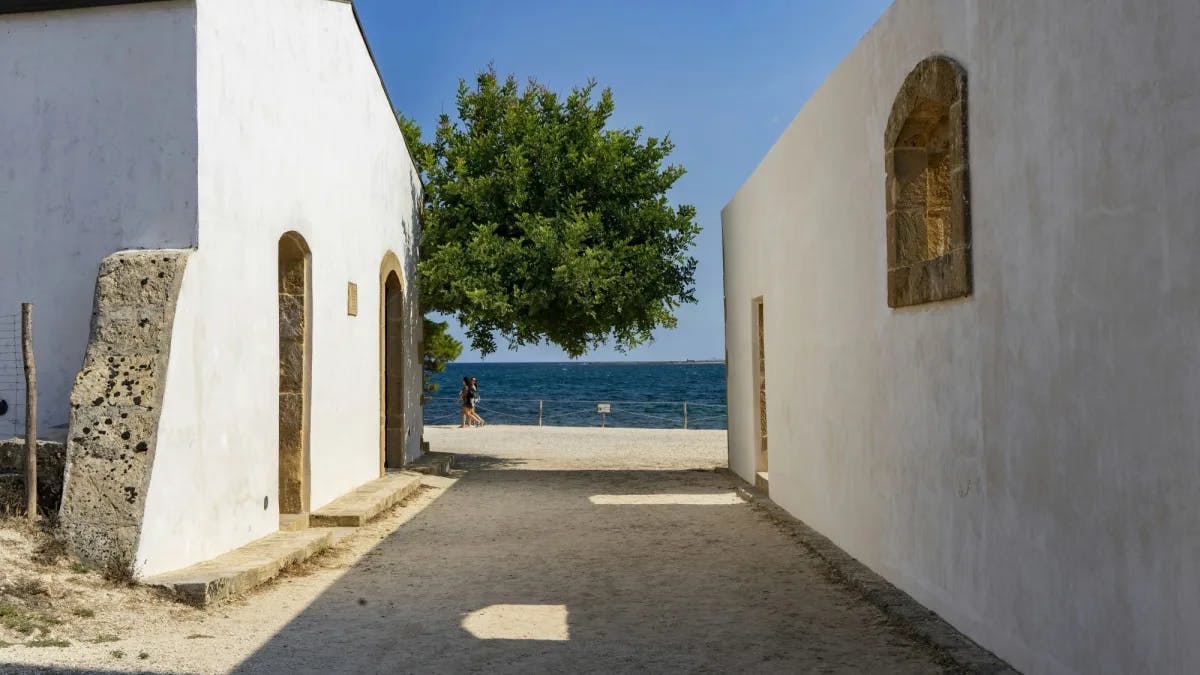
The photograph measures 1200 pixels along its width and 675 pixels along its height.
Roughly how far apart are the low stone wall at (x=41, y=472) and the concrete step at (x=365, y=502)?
3.03 metres

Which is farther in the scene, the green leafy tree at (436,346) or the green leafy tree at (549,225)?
the green leafy tree at (436,346)

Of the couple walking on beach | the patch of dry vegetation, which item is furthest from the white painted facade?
the couple walking on beach

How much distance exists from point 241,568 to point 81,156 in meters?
3.03

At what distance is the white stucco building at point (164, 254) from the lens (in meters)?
6.24

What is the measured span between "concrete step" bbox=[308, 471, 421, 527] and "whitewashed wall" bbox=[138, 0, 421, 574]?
19cm

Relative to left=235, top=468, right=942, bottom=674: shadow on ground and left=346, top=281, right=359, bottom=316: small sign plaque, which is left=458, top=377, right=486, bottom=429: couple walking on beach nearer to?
left=346, top=281, right=359, bottom=316: small sign plaque

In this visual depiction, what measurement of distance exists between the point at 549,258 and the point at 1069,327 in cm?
1009

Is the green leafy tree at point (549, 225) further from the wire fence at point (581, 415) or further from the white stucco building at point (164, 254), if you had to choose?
the wire fence at point (581, 415)

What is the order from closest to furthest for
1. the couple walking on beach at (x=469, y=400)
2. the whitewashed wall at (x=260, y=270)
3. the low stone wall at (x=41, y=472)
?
1. the low stone wall at (x=41, y=472)
2. the whitewashed wall at (x=260, y=270)
3. the couple walking on beach at (x=469, y=400)

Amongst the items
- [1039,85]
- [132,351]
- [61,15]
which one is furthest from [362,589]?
[1039,85]

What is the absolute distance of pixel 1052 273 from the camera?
4234 mm

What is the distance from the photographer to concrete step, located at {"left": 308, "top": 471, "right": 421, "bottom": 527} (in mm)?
9367

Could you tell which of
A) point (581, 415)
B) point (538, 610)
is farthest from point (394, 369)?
point (581, 415)

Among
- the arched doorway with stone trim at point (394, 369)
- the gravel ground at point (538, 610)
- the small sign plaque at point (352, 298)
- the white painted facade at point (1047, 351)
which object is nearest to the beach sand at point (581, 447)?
the arched doorway with stone trim at point (394, 369)
